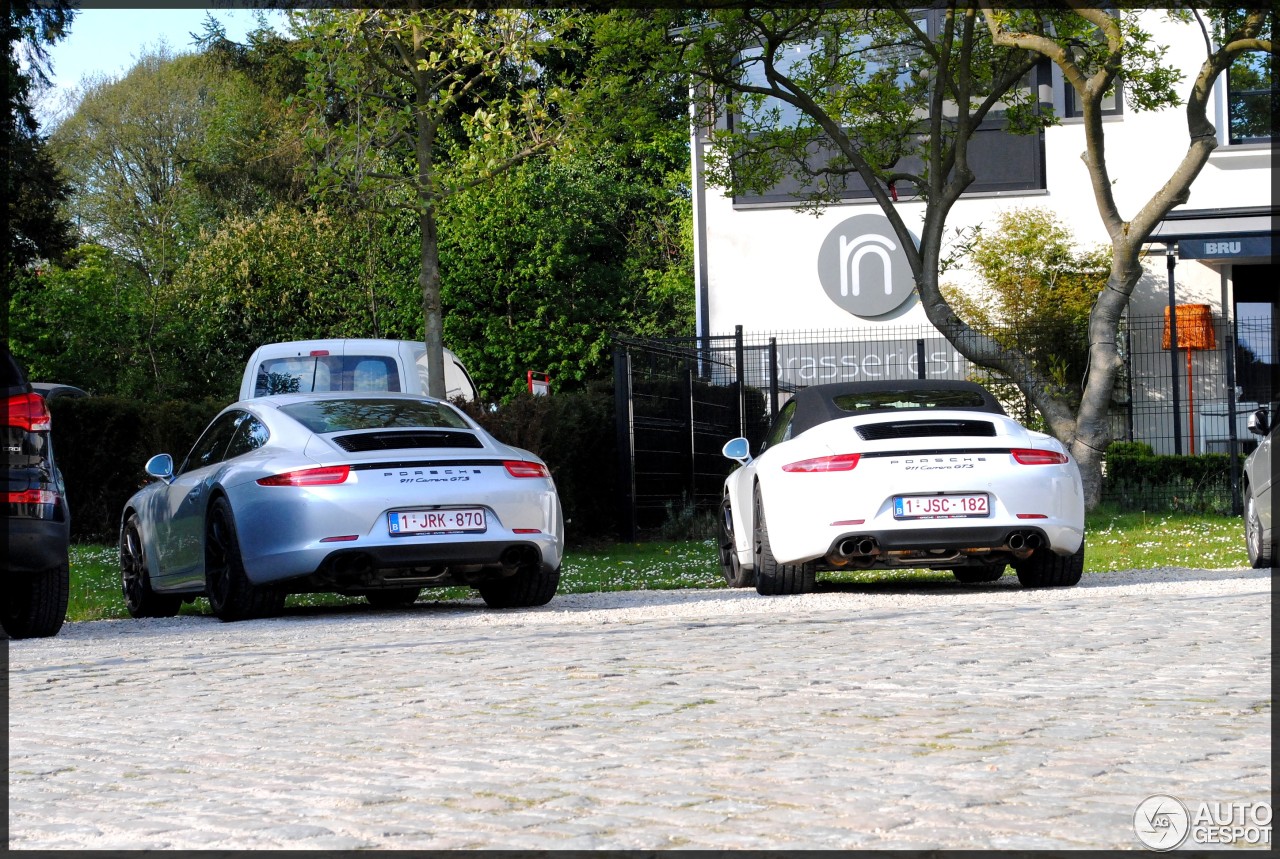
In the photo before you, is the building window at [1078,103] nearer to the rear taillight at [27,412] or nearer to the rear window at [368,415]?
the rear window at [368,415]

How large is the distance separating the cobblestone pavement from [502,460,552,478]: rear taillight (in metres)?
1.20

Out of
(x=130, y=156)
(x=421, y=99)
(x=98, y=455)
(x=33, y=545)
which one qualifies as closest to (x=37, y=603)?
(x=33, y=545)

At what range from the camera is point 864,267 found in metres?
31.0

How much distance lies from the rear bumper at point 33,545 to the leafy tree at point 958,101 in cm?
1277

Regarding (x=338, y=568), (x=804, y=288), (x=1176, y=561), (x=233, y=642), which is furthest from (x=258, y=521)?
(x=804, y=288)

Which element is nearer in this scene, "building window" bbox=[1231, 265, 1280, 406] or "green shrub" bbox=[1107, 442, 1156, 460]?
"green shrub" bbox=[1107, 442, 1156, 460]

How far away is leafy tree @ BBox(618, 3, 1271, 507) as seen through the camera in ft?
64.9

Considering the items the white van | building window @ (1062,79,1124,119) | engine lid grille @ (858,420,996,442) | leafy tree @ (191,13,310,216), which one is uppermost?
leafy tree @ (191,13,310,216)

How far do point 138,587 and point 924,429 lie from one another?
5497mm

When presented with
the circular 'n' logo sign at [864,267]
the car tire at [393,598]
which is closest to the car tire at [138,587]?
the car tire at [393,598]

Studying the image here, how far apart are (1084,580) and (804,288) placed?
18.9 m

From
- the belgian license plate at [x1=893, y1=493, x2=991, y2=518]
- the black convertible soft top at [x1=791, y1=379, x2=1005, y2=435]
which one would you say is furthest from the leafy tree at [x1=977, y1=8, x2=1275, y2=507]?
the belgian license plate at [x1=893, y1=493, x2=991, y2=518]

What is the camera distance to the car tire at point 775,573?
11344 millimetres

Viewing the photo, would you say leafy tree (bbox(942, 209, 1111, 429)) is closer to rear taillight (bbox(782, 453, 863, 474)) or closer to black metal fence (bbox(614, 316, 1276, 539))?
black metal fence (bbox(614, 316, 1276, 539))
